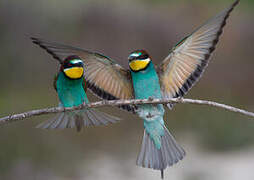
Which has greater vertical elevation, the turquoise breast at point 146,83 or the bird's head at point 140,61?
the bird's head at point 140,61

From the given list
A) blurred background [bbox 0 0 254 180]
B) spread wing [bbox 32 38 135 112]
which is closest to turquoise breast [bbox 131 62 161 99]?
spread wing [bbox 32 38 135 112]

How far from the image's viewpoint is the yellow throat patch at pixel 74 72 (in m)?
2.71

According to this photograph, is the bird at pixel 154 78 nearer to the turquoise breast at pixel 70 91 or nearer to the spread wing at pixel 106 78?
the spread wing at pixel 106 78

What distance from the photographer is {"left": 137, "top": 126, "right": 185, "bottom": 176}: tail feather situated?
2916 millimetres

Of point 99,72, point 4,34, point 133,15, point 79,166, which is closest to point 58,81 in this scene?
point 99,72

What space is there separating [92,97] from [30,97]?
2.36ft

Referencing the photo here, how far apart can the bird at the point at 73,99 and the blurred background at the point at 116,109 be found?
2.00m

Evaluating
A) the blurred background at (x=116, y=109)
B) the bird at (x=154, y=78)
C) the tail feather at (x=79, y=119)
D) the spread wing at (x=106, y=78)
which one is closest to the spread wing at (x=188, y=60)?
the bird at (x=154, y=78)

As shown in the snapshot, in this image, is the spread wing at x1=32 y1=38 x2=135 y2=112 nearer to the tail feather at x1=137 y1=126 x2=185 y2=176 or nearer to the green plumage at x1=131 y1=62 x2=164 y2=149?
the green plumage at x1=131 y1=62 x2=164 y2=149

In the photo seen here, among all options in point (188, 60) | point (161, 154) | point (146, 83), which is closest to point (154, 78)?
point (146, 83)

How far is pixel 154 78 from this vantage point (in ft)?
9.44

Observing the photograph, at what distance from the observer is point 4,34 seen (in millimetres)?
5941

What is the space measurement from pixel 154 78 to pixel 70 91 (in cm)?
50

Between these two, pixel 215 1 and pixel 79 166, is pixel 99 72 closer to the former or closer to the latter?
pixel 79 166
